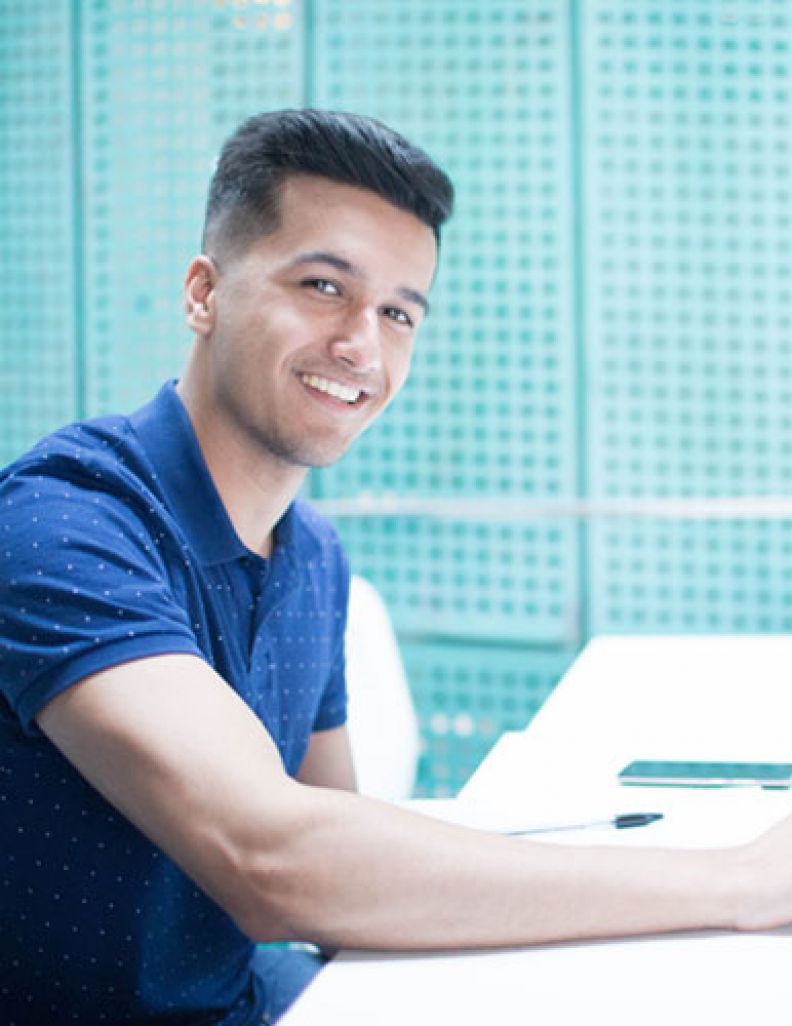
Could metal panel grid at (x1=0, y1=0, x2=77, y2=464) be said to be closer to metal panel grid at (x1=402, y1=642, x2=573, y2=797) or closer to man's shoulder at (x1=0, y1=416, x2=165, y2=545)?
metal panel grid at (x1=402, y1=642, x2=573, y2=797)

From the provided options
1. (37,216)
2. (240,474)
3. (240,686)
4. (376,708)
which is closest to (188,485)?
(240,474)

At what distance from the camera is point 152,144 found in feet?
12.5

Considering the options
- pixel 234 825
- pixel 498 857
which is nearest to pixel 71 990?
pixel 234 825

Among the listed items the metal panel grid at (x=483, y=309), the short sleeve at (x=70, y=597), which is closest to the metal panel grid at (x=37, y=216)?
the metal panel grid at (x=483, y=309)

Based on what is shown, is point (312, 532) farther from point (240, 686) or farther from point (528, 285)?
point (528, 285)

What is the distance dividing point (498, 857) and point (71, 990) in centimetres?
49

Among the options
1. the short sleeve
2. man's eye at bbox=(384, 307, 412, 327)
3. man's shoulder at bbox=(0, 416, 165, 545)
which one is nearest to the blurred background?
man's eye at bbox=(384, 307, 412, 327)

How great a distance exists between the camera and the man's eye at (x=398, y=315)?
1.35m

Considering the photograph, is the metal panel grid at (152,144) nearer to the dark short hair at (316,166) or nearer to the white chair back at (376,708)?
the white chair back at (376,708)

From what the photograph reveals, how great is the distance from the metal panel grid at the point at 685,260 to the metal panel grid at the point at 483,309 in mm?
114

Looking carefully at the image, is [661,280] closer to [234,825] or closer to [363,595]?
[363,595]

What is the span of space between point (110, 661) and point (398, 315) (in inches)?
22.5

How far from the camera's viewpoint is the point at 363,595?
188 centimetres

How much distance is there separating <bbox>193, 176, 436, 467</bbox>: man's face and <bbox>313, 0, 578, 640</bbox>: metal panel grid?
89.5 inches
